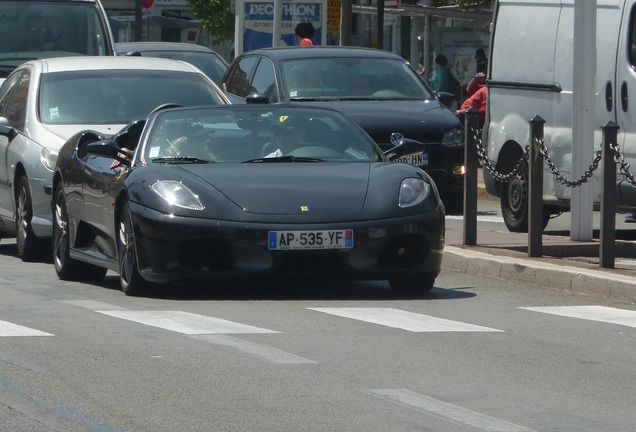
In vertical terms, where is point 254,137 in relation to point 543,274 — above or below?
above

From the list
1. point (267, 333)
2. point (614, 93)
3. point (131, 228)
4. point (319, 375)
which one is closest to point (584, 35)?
point (614, 93)

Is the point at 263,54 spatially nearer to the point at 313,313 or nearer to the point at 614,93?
the point at 614,93

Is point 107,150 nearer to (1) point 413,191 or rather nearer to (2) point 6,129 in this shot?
(1) point 413,191

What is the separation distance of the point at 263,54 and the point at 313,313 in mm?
9236

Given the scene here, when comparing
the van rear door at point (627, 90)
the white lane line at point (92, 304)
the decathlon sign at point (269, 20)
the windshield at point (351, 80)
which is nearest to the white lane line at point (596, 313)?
the white lane line at point (92, 304)

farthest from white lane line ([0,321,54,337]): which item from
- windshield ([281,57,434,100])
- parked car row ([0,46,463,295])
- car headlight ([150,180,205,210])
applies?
windshield ([281,57,434,100])

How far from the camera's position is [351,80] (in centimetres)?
1817

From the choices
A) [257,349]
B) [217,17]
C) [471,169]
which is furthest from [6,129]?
[217,17]

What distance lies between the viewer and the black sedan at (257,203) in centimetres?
1037

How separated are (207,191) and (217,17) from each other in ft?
155

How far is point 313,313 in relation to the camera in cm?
995

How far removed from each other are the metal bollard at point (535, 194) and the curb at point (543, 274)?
33 centimetres

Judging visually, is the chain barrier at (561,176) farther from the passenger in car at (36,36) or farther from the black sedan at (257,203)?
the passenger in car at (36,36)

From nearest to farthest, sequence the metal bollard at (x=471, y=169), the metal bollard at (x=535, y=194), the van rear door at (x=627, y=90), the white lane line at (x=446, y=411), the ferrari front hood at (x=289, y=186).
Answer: the white lane line at (x=446, y=411) < the ferrari front hood at (x=289, y=186) < the metal bollard at (x=535, y=194) < the metal bollard at (x=471, y=169) < the van rear door at (x=627, y=90)
